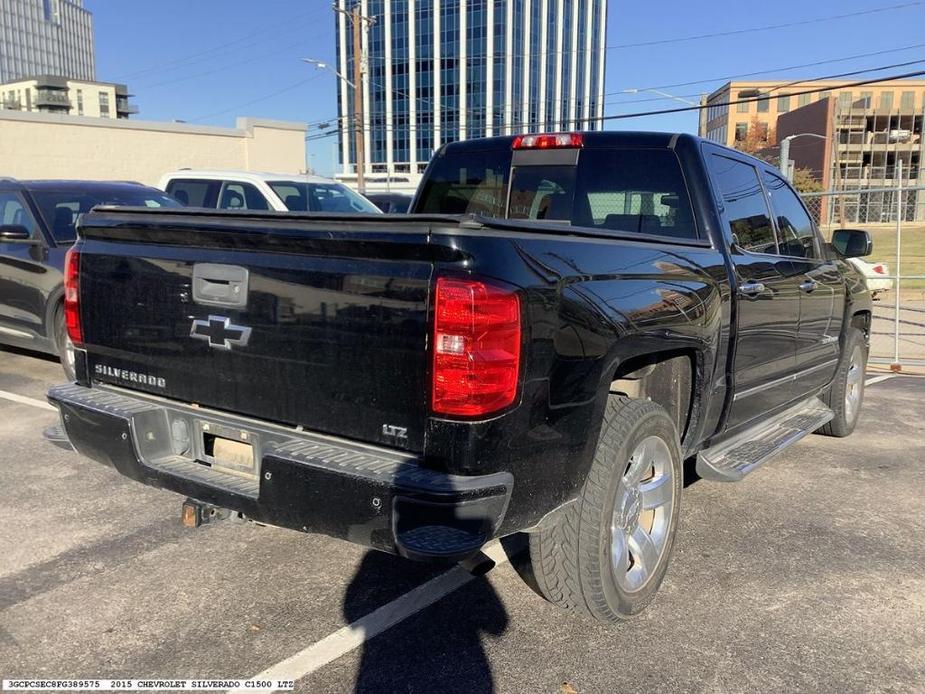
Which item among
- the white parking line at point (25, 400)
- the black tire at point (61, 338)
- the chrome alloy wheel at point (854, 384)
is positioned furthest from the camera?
the black tire at point (61, 338)

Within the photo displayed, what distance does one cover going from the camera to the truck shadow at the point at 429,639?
9.39 ft

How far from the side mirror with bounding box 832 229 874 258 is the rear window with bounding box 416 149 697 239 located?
7.38 ft

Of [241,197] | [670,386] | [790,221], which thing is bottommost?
[670,386]

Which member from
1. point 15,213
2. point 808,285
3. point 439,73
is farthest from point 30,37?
Result: point 808,285

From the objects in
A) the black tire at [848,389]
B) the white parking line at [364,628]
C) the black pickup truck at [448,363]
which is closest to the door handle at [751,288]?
the black pickup truck at [448,363]

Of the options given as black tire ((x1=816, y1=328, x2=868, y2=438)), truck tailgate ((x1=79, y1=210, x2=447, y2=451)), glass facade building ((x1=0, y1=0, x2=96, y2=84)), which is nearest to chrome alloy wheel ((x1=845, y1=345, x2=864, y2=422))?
black tire ((x1=816, y1=328, x2=868, y2=438))

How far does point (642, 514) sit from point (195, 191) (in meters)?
9.10

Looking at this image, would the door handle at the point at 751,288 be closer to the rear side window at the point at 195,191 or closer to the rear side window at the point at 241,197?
the rear side window at the point at 241,197

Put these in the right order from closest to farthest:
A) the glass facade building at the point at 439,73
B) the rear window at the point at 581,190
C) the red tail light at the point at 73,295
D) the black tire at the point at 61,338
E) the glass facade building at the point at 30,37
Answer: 1. the red tail light at the point at 73,295
2. the rear window at the point at 581,190
3. the black tire at the point at 61,338
4. the glass facade building at the point at 439,73
5. the glass facade building at the point at 30,37

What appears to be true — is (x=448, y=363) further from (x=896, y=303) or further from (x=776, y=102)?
(x=776, y=102)

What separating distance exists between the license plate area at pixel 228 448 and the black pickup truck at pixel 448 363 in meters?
0.01

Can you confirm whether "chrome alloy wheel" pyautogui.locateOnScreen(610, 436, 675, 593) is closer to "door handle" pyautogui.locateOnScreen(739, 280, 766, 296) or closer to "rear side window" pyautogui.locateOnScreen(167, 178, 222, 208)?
"door handle" pyautogui.locateOnScreen(739, 280, 766, 296)

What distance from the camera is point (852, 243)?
573cm

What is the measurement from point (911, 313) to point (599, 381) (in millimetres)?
14406
